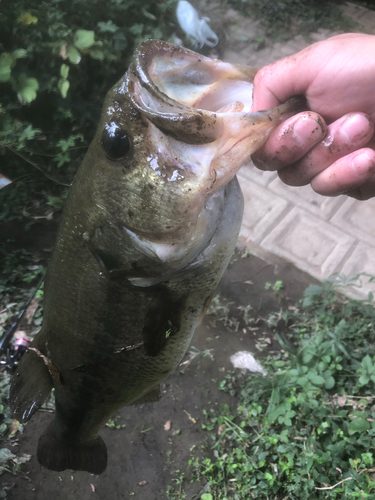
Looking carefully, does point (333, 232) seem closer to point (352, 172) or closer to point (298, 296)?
point (298, 296)

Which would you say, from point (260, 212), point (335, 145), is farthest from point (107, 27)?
point (335, 145)

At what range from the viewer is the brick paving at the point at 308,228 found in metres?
3.19

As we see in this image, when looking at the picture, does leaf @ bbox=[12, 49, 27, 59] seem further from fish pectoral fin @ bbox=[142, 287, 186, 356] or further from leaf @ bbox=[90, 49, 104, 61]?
fish pectoral fin @ bbox=[142, 287, 186, 356]

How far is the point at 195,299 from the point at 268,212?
2.39 metres

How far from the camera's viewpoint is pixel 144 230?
40.9 inches

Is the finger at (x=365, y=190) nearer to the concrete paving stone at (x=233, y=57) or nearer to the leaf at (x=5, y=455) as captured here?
the leaf at (x=5, y=455)

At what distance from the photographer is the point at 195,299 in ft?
4.28

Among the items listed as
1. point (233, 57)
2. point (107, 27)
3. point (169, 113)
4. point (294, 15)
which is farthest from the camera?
point (294, 15)

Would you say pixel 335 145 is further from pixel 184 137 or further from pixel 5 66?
pixel 5 66

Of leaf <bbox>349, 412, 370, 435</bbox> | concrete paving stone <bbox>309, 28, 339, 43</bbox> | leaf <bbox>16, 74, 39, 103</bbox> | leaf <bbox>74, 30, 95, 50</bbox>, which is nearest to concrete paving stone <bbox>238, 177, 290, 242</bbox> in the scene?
leaf <bbox>349, 412, 370, 435</bbox>

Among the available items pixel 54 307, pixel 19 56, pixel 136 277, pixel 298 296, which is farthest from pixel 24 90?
pixel 298 296

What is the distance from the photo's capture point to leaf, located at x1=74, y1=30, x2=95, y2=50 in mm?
2543

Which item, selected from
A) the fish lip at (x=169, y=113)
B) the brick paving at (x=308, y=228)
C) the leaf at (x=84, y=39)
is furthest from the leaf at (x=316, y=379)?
the leaf at (x=84, y=39)

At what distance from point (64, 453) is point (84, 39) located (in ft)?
8.41
